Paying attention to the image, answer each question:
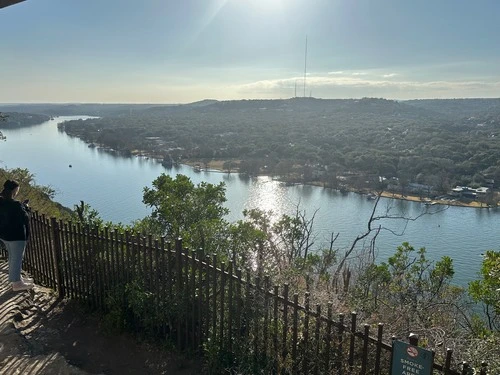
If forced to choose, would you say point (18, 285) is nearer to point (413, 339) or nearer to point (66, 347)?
point (66, 347)

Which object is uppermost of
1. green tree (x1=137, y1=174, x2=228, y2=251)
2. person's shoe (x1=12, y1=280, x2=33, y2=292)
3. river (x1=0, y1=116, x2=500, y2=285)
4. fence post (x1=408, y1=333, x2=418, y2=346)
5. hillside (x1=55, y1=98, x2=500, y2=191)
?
fence post (x1=408, y1=333, x2=418, y2=346)

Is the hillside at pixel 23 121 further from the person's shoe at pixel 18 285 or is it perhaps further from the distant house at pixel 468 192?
the person's shoe at pixel 18 285

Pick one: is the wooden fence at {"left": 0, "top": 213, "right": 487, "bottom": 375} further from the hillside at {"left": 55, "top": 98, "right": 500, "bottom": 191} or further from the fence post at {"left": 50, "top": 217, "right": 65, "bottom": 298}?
the hillside at {"left": 55, "top": 98, "right": 500, "bottom": 191}

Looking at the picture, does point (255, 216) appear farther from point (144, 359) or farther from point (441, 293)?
point (144, 359)

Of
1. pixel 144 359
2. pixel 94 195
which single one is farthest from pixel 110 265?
pixel 94 195

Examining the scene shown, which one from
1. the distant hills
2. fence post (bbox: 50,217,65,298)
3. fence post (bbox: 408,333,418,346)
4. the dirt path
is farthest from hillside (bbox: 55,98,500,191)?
fence post (bbox: 408,333,418,346)

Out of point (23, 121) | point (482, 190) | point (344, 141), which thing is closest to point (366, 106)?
point (344, 141)
